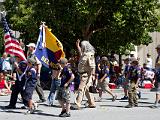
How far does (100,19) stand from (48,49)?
12.7m

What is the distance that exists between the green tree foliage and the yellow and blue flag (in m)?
9.58

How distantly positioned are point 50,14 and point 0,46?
1280 cm

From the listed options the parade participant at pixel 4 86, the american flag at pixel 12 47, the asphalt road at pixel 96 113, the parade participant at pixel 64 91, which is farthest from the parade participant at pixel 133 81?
the parade participant at pixel 4 86

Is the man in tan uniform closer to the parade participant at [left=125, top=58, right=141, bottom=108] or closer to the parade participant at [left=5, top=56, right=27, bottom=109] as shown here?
the parade participant at [left=125, top=58, right=141, bottom=108]

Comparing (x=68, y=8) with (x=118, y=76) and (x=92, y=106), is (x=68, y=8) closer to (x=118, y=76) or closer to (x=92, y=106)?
(x=118, y=76)

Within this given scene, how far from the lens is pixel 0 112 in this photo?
13039 mm

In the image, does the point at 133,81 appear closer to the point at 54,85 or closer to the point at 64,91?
the point at 54,85

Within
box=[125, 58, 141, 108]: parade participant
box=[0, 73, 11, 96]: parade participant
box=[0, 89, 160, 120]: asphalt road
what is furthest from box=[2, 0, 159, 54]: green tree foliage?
box=[0, 89, 160, 120]: asphalt road

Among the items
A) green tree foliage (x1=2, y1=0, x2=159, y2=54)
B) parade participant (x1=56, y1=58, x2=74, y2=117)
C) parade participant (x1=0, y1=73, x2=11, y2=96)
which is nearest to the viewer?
parade participant (x1=56, y1=58, x2=74, y2=117)

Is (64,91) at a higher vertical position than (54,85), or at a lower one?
lower

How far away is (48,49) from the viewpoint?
47.3 ft

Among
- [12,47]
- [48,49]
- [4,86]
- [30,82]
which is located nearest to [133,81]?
[48,49]

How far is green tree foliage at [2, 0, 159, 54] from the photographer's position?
81.2ft

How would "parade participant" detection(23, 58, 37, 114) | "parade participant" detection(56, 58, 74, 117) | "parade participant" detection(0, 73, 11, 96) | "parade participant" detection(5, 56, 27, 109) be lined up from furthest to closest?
"parade participant" detection(0, 73, 11, 96) < "parade participant" detection(5, 56, 27, 109) < "parade participant" detection(23, 58, 37, 114) < "parade participant" detection(56, 58, 74, 117)
